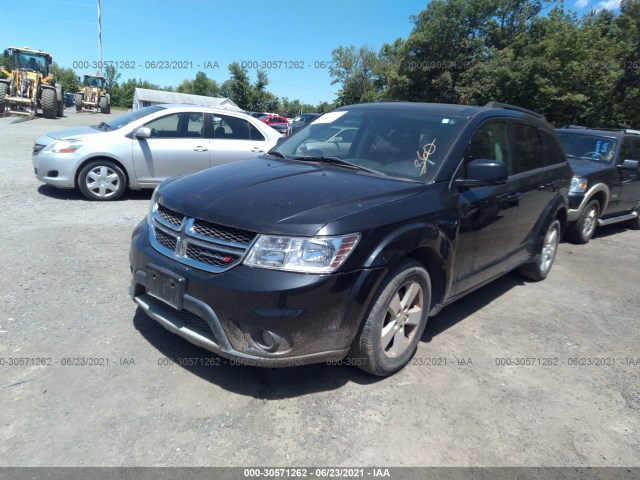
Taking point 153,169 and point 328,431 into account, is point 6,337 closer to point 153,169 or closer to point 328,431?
point 328,431

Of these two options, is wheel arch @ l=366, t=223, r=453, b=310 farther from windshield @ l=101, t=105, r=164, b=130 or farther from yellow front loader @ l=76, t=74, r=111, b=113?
yellow front loader @ l=76, t=74, r=111, b=113

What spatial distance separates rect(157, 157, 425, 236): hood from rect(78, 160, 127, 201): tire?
427cm

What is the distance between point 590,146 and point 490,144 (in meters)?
5.33

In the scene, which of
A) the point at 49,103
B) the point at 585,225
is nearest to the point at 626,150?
the point at 585,225

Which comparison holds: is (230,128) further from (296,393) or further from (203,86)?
(203,86)

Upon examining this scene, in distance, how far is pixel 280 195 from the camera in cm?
300

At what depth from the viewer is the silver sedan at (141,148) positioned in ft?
23.3

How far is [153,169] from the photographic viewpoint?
7.58 meters

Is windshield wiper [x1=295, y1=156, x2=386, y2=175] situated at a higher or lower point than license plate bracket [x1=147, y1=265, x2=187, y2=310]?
higher

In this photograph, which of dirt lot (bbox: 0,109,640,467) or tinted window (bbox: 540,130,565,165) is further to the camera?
tinted window (bbox: 540,130,565,165)

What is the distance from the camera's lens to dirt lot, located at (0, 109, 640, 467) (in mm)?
2490

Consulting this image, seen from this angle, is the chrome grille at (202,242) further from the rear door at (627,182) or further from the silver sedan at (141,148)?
the rear door at (627,182)

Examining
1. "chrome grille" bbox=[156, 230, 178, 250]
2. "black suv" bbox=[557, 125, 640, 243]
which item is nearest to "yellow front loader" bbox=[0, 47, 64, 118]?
"black suv" bbox=[557, 125, 640, 243]

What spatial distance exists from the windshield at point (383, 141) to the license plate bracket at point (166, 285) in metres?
1.62
